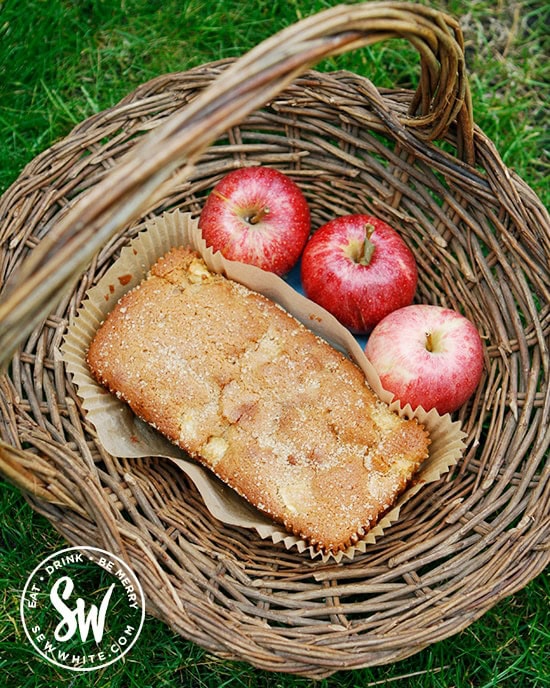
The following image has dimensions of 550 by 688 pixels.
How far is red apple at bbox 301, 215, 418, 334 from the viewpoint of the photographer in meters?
2.08

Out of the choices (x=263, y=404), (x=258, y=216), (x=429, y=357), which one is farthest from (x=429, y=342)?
(x=258, y=216)

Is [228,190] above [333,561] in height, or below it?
above

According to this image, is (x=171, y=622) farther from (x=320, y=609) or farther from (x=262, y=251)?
(x=262, y=251)

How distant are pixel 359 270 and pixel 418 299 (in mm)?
276

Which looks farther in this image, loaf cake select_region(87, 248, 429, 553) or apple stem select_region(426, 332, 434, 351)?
apple stem select_region(426, 332, 434, 351)

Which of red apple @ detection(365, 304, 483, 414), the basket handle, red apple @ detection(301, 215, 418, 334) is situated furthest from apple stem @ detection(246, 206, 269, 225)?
the basket handle

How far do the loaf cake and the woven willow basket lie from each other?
0.13 m

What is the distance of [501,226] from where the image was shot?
2000 millimetres

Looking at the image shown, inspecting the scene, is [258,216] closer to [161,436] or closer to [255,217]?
[255,217]

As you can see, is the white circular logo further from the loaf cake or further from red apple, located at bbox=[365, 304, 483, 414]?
red apple, located at bbox=[365, 304, 483, 414]

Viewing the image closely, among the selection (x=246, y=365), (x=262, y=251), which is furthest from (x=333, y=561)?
(x=262, y=251)

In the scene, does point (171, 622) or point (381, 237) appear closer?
point (171, 622)

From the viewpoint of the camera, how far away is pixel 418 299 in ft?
7.44

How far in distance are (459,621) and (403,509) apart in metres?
0.36
